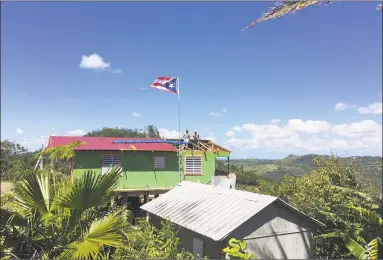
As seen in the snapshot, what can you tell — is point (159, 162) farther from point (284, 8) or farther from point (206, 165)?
point (284, 8)

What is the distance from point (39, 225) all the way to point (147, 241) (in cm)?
218

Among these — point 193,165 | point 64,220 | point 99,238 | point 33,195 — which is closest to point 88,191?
point 64,220

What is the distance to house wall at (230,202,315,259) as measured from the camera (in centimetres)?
1230

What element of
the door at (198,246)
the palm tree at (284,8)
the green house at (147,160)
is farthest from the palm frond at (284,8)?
the green house at (147,160)

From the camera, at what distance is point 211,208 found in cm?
1375

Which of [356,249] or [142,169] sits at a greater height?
[142,169]

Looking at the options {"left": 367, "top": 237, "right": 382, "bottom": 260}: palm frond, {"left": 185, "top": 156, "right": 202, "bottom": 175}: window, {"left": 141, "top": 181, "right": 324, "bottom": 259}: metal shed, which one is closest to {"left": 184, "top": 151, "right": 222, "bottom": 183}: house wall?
{"left": 185, "top": 156, "right": 202, "bottom": 175}: window

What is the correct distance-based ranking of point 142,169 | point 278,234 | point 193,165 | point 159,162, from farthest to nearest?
point 193,165
point 159,162
point 142,169
point 278,234

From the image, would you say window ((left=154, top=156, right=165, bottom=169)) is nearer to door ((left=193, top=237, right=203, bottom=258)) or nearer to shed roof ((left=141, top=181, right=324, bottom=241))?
shed roof ((left=141, top=181, right=324, bottom=241))

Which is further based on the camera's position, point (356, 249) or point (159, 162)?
point (159, 162)

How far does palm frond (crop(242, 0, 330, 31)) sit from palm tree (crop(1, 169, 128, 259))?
4032mm

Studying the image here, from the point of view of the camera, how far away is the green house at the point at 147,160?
24.1m

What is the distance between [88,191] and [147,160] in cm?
1991

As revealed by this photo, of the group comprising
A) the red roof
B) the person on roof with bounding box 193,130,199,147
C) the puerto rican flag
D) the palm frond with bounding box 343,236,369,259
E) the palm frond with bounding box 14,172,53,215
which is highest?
the puerto rican flag
